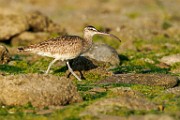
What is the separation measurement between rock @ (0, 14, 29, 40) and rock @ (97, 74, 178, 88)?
47.7ft

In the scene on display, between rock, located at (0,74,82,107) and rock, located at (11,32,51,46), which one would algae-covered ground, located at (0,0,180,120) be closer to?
rock, located at (0,74,82,107)

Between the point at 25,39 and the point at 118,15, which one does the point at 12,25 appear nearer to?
the point at 25,39

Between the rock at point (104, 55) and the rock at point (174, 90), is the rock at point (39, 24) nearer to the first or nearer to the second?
the rock at point (104, 55)

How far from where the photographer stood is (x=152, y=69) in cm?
2745

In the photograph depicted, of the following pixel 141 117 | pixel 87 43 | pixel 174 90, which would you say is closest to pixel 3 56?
pixel 87 43

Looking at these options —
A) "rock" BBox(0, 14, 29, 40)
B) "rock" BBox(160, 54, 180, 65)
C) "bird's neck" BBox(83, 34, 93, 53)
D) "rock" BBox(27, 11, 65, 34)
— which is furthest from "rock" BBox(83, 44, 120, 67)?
"rock" BBox(27, 11, 65, 34)

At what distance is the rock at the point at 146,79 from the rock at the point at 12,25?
14537 mm

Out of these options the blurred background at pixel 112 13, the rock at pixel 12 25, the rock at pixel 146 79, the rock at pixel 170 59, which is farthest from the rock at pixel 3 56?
the blurred background at pixel 112 13

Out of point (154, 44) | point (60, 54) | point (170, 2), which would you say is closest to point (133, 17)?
point (170, 2)

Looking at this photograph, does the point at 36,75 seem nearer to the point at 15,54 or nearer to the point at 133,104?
the point at 133,104

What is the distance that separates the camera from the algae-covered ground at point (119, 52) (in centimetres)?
1666

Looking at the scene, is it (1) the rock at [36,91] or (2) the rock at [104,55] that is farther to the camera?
(2) the rock at [104,55]

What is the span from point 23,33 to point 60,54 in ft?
47.0

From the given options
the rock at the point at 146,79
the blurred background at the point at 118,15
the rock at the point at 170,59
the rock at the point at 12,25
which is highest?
the blurred background at the point at 118,15
